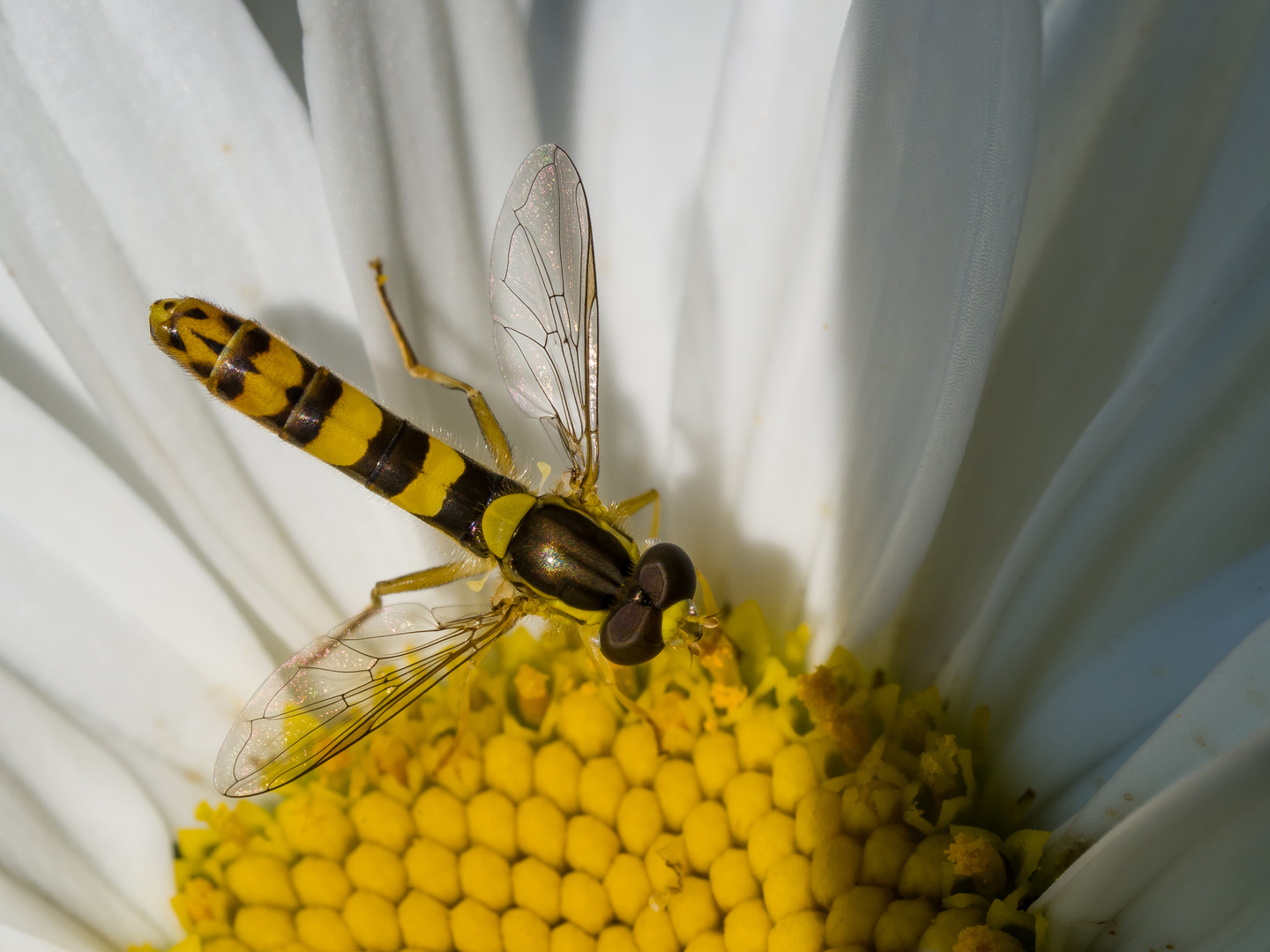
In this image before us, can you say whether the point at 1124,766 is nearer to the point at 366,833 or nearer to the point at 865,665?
the point at 865,665

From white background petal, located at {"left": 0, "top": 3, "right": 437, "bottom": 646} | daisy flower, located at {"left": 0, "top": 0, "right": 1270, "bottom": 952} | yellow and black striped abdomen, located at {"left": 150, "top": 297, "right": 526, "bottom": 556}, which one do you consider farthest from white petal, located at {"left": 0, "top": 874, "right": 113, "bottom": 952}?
yellow and black striped abdomen, located at {"left": 150, "top": 297, "right": 526, "bottom": 556}

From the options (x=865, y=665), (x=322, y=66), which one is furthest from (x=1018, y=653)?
(x=322, y=66)

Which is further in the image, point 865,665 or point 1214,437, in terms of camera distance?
point 865,665

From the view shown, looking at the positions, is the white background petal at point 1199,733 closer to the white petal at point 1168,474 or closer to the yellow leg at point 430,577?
the white petal at point 1168,474

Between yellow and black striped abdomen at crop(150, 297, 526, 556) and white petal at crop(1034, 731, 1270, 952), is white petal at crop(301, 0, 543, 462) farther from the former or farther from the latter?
white petal at crop(1034, 731, 1270, 952)

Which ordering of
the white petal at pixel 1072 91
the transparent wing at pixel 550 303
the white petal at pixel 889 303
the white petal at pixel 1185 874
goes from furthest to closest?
the transparent wing at pixel 550 303 < the white petal at pixel 1072 91 < the white petal at pixel 889 303 < the white petal at pixel 1185 874

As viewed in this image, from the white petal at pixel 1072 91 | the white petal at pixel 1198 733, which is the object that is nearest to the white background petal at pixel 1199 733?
the white petal at pixel 1198 733

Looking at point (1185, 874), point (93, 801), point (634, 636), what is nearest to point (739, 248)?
point (634, 636)

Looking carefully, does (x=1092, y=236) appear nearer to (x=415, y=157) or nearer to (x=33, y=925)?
(x=415, y=157)
